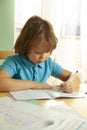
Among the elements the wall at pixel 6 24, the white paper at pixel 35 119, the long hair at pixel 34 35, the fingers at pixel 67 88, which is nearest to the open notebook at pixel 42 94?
the fingers at pixel 67 88

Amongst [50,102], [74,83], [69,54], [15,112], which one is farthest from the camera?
[69,54]

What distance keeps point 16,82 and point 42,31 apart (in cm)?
29

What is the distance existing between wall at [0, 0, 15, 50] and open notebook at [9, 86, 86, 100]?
52.8 inches

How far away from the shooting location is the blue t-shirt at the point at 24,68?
1.26 metres

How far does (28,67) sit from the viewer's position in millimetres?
1322

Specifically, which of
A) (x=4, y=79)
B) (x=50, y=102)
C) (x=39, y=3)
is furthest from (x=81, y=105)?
(x=39, y=3)

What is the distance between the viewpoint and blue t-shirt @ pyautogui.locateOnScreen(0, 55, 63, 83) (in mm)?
1256

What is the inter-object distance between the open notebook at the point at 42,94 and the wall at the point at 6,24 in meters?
1.34

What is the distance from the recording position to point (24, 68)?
1.32 m

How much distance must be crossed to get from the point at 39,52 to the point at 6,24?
1246 mm

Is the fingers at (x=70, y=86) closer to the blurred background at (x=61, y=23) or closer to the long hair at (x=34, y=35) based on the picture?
the long hair at (x=34, y=35)

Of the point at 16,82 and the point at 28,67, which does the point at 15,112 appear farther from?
the point at 28,67

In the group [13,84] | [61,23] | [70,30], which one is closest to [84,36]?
[70,30]

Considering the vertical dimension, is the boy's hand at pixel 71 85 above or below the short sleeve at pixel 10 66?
below
